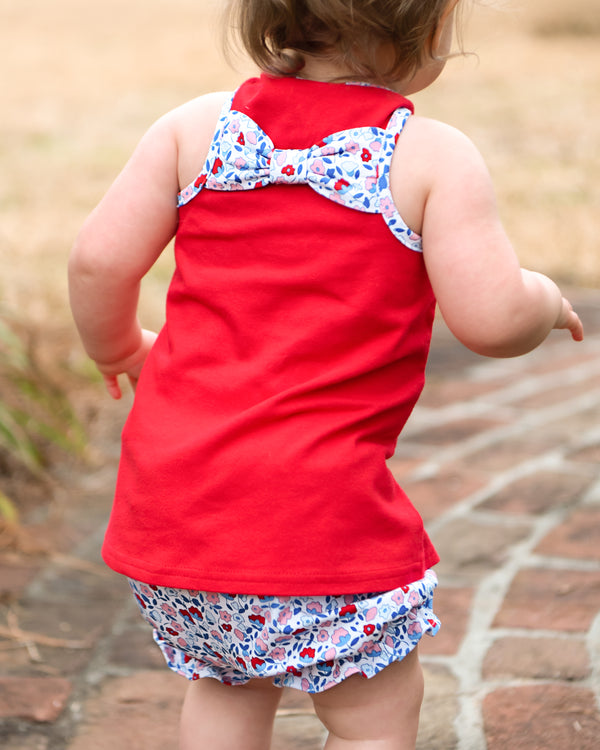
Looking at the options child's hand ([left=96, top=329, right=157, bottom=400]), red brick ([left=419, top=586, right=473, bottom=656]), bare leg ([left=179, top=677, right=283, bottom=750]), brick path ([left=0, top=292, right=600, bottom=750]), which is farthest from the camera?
red brick ([left=419, top=586, right=473, bottom=656])

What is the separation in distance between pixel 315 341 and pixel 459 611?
1139mm

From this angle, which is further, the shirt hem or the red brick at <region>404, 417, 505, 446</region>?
the red brick at <region>404, 417, 505, 446</region>

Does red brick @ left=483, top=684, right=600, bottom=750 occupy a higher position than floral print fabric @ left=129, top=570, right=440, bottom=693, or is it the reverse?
floral print fabric @ left=129, top=570, right=440, bottom=693

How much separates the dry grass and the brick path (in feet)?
4.04

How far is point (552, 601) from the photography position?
2.27 m

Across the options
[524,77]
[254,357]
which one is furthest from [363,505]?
[524,77]

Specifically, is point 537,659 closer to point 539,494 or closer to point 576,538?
point 576,538

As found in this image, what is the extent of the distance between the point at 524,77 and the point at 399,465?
7.94 meters

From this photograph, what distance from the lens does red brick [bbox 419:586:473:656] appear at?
214 cm

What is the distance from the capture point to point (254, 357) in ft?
4.48

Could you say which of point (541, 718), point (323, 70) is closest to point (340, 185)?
point (323, 70)

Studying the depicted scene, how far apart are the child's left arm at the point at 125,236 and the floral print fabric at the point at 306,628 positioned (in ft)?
1.39

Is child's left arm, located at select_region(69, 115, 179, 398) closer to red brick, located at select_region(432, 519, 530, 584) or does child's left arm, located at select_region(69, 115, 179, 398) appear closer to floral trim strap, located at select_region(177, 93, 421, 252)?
floral trim strap, located at select_region(177, 93, 421, 252)

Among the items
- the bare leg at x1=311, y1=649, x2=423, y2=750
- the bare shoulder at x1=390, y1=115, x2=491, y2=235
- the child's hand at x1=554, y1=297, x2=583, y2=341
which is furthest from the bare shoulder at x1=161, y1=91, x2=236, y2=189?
the bare leg at x1=311, y1=649, x2=423, y2=750
